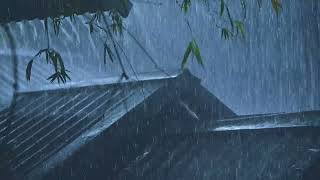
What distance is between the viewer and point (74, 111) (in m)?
6.50

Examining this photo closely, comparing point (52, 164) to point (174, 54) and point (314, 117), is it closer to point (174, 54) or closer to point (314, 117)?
point (314, 117)

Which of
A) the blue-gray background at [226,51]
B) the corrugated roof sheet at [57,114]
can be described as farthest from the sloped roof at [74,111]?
the blue-gray background at [226,51]

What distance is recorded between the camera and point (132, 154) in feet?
18.5

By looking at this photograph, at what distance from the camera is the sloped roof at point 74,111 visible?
217 inches

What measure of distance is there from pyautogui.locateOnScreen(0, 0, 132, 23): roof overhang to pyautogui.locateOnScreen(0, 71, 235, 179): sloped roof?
180cm

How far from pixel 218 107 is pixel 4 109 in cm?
359

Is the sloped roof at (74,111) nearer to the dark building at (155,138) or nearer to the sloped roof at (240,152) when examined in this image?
the dark building at (155,138)

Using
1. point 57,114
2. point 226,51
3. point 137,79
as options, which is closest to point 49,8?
point 137,79

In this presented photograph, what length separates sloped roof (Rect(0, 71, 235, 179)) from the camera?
5.50 m

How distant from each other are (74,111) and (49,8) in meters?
2.90

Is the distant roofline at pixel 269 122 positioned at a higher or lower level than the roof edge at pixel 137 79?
lower

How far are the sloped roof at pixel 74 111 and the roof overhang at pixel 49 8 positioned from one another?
70.9 inches

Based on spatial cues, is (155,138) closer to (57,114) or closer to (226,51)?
(57,114)

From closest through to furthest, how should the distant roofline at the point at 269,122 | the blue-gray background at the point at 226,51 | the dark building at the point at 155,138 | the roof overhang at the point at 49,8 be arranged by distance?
the roof overhang at the point at 49,8 < the dark building at the point at 155,138 < the distant roofline at the point at 269,122 < the blue-gray background at the point at 226,51
